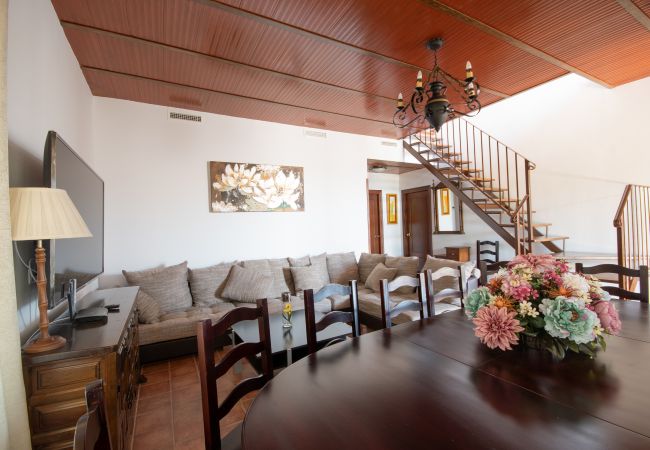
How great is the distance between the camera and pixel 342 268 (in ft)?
15.7

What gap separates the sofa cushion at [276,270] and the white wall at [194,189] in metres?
0.24

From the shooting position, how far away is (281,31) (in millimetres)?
2615

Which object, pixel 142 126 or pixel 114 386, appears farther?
pixel 142 126

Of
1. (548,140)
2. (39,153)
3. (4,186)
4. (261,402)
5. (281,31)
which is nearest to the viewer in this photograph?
(261,402)

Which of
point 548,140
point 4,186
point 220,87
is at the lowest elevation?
point 4,186

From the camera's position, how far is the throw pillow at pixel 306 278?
167 inches

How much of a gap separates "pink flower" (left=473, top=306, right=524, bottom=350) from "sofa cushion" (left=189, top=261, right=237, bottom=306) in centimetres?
325

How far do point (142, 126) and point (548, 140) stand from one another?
627 cm

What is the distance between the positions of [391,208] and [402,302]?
616 centimetres

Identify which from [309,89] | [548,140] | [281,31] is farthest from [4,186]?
[548,140]

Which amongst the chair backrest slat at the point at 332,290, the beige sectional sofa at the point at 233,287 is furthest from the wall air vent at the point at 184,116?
the chair backrest slat at the point at 332,290

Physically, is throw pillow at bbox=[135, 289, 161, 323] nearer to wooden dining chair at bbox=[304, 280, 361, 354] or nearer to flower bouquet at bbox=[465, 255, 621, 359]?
wooden dining chair at bbox=[304, 280, 361, 354]

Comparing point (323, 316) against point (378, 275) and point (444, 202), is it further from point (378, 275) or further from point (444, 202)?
point (444, 202)

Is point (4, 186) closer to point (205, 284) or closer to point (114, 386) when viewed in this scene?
point (114, 386)
